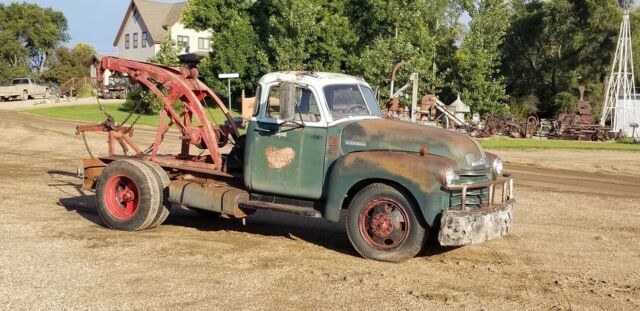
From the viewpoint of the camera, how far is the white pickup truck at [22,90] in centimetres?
5580

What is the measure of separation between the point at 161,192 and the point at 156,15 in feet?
220

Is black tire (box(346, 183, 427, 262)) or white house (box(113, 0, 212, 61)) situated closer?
black tire (box(346, 183, 427, 262))

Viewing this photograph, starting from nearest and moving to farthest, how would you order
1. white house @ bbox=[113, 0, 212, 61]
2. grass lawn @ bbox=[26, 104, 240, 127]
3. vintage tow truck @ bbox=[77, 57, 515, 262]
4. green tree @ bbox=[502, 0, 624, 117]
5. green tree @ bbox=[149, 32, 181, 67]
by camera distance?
vintage tow truck @ bbox=[77, 57, 515, 262] < grass lawn @ bbox=[26, 104, 240, 127] < green tree @ bbox=[149, 32, 181, 67] < green tree @ bbox=[502, 0, 624, 117] < white house @ bbox=[113, 0, 212, 61]

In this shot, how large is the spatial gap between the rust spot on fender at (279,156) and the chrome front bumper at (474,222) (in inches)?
83.4

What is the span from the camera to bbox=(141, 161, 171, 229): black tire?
9148 mm

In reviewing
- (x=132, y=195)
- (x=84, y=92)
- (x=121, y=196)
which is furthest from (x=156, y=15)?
(x=132, y=195)

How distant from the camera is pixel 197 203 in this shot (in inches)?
350

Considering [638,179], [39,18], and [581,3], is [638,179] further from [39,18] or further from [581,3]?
[39,18]

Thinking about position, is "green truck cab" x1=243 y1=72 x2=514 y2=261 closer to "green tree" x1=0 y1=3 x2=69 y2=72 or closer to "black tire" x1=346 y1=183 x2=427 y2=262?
"black tire" x1=346 y1=183 x2=427 y2=262

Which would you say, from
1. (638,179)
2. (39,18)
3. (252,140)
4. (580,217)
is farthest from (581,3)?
(39,18)

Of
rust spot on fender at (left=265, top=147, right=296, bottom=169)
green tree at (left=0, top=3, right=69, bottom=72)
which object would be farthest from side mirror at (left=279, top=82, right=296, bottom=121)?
green tree at (left=0, top=3, right=69, bottom=72)

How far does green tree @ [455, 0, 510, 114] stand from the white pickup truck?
36.3 metres

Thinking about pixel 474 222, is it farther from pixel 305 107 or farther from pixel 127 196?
pixel 127 196

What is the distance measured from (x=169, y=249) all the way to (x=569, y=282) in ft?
15.3
